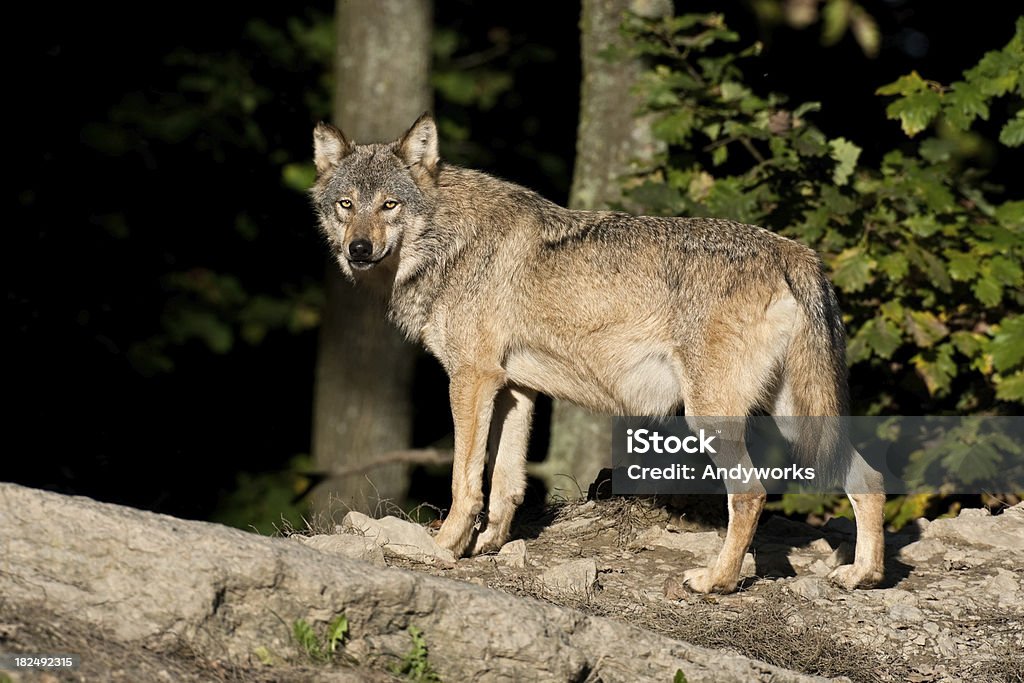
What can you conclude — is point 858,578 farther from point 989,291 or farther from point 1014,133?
point 1014,133

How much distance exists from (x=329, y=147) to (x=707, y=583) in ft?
11.0

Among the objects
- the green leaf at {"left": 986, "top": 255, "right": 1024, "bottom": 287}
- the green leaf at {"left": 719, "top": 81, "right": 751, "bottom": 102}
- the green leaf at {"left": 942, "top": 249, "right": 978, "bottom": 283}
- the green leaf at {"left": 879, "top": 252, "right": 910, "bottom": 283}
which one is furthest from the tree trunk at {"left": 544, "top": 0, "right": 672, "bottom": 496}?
the green leaf at {"left": 986, "top": 255, "right": 1024, "bottom": 287}

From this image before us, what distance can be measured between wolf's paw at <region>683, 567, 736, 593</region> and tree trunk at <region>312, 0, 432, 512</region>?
555 centimetres

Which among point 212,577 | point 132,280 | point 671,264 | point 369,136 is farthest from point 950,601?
point 132,280

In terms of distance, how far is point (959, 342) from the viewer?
9078 millimetres

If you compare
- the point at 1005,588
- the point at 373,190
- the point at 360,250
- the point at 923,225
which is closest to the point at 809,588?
the point at 1005,588

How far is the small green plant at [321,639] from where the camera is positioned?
15.5ft

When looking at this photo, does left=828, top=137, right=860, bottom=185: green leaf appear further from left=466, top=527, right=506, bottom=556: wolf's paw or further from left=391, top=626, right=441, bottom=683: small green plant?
left=391, top=626, right=441, bottom=683: small green plant

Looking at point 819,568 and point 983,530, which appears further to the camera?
point 983,530

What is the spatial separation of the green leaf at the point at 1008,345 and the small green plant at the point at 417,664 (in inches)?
213

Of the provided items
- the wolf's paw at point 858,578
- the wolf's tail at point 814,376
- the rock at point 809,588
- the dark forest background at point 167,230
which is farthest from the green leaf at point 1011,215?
the dark forest background at point 167,230

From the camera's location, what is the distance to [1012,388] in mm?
8711

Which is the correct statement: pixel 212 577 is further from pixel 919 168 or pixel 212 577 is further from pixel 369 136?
pixel 369 136

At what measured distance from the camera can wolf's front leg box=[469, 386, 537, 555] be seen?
7000mm
